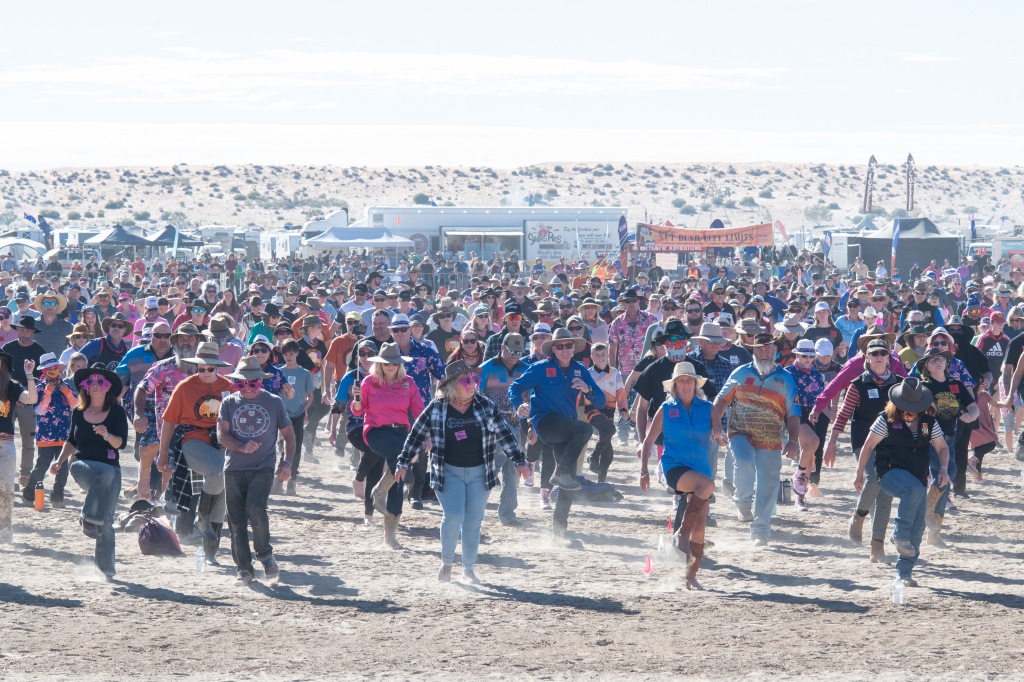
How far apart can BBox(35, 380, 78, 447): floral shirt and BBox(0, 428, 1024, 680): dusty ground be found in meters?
0.72

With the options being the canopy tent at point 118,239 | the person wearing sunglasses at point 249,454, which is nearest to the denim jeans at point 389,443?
the person wearing sunglasses at point 249,454

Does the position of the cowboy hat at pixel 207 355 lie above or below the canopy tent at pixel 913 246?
below

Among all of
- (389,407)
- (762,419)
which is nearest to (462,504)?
(389,407)

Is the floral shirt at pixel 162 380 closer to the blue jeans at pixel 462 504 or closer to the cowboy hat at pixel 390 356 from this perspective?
the cowboy hat at pixel 390 356

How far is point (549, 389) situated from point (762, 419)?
1.75m

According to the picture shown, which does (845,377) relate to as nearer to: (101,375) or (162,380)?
(162,380)

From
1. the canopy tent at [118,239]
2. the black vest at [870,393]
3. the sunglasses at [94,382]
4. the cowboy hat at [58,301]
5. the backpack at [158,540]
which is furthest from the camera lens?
the canopy tent at [118,239]

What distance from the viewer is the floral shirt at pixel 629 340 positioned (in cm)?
1625

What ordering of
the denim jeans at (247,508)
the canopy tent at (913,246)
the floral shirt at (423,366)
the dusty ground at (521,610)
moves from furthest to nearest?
1. the canopy tent at (913,246)
2. the floral shirt at (423,366)
3. the denim jeans at (247,508)
4. the dusty ground at (521,610)

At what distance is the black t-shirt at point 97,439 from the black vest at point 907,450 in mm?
5267

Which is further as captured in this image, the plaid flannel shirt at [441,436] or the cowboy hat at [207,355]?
the cowboy hat at [207,355]

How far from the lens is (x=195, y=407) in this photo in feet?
32.1

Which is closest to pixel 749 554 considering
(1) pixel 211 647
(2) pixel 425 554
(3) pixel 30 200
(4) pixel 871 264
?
(2) pixel 425 554

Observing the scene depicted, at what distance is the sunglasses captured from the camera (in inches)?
389
